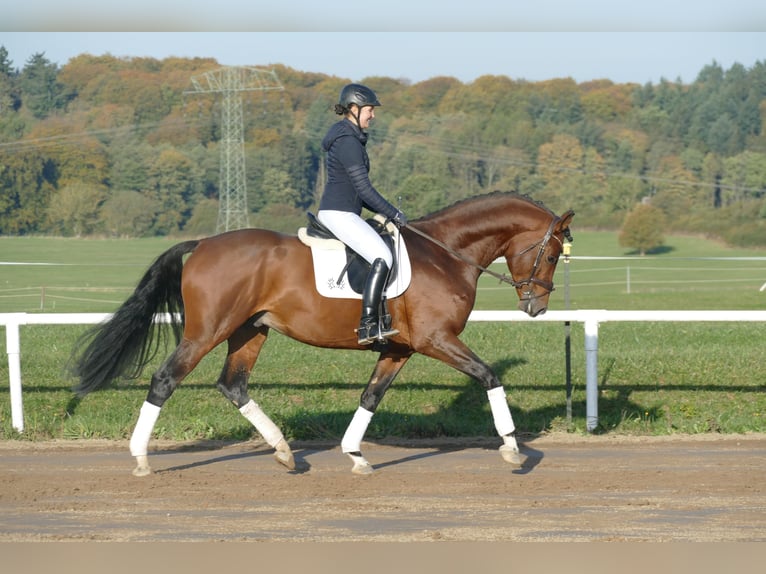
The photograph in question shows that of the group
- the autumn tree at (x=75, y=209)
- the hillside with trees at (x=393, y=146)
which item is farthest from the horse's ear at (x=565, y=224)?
the autumn tree at (x=75, y=209)

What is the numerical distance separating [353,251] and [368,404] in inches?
48.5

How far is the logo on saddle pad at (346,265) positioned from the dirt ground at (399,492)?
4.73ft

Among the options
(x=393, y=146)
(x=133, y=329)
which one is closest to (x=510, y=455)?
(x=133, y=329)

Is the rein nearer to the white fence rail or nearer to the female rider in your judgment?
the female rider

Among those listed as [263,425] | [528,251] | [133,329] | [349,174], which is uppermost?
[349,174]

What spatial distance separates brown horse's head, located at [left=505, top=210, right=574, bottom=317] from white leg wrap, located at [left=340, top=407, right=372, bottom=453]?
60.4 inches

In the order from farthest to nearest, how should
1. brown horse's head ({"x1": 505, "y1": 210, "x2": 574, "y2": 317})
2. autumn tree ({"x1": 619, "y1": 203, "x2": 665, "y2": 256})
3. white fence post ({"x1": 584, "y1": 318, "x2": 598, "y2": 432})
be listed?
1. autumn tree ({"x1": 619, "y1": 203, "x2": 665, "y2": 256})
2. white fence post ({"x1": 584, "y1": 318, "x2": 598, "y2": 432})
3. brown horse's head ({"x1": 505, "y1": 210, "x2": 574, "y2": 317})

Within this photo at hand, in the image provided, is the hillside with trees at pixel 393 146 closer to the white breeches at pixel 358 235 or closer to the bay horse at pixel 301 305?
the bay horse at pixel 301 305

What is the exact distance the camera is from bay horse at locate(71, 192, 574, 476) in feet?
25.9

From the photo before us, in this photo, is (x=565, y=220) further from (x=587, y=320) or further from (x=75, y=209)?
(x=75, y=209)

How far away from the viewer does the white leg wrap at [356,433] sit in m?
8.13

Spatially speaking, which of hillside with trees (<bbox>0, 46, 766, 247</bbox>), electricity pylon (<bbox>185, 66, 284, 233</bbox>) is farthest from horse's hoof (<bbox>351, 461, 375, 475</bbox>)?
electricity pylon (<bbox>185, 66, 284, 233</bbox>)

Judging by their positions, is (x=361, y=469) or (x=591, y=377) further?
(x=591, y=377)

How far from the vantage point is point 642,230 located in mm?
62406
